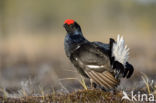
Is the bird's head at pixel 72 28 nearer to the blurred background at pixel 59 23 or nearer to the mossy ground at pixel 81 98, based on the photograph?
the mossy ground at pixel 81 98

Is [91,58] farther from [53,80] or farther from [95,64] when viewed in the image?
[53,80]

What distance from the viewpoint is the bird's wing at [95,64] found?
500 centimetres

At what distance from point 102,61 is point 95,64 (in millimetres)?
103

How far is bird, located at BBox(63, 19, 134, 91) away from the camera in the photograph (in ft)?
16.5

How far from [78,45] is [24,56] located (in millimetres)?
13961

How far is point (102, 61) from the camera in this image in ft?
16.9

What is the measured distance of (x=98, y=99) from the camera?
4.93 m

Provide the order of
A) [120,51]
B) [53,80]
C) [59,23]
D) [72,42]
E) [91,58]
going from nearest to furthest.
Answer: [120,51]
[91,58]
[72,42]
[53,80]
[59,23]

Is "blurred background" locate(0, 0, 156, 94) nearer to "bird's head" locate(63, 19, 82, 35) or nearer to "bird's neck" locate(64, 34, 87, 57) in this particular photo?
"bird's head" locate(63, 19, 82, 35)

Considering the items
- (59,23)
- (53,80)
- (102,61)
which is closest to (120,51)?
(102,61)

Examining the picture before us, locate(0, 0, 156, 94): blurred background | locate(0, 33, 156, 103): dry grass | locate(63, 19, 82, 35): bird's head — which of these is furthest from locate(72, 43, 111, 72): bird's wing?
locate(0, 0, 156, 94): blurred background

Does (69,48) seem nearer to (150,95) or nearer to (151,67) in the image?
(150,95)

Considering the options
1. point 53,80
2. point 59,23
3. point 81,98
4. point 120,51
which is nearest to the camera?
point 81,98

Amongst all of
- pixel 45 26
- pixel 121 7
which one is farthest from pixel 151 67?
pixel 45 26
